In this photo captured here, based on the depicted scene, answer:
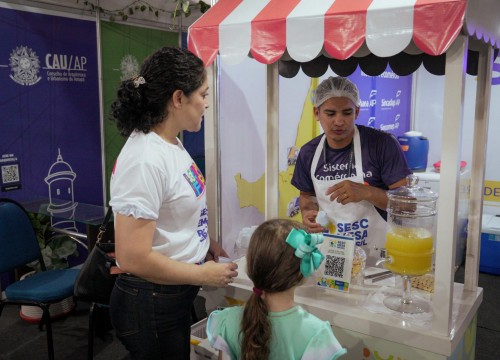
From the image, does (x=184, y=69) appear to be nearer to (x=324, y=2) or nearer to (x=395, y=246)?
(x=324, y=2)

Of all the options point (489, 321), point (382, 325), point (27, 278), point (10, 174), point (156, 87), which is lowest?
point (489, 321)

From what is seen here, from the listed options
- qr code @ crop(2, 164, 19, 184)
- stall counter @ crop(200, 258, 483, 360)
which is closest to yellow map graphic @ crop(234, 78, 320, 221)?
stall counter @ crop(200, 258, 483, 360)

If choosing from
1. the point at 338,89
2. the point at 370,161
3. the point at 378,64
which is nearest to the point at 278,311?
the point at 370,161

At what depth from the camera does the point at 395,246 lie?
5.42ft

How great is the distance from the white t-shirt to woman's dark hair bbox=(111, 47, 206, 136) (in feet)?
0.20

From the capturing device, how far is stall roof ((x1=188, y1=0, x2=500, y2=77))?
1.45 meters

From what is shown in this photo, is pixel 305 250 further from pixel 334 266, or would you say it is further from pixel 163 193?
pixel 334 266

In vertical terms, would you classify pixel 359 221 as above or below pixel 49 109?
below

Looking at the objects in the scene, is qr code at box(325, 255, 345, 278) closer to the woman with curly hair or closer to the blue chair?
the woman with curly hair

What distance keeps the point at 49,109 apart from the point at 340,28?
313 cm

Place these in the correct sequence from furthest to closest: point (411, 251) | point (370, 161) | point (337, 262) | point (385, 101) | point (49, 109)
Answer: point (385, 101)
point (49, 109)
point (370, 161)
point (337, 262)
point (411, 251)

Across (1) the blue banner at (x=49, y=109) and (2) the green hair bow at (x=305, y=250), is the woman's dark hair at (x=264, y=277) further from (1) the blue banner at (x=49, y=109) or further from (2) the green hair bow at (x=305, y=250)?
(1) the blue banner at (x=49, y=109)

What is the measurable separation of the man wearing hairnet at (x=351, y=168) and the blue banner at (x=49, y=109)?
2.63 metres

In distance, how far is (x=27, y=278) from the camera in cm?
305
